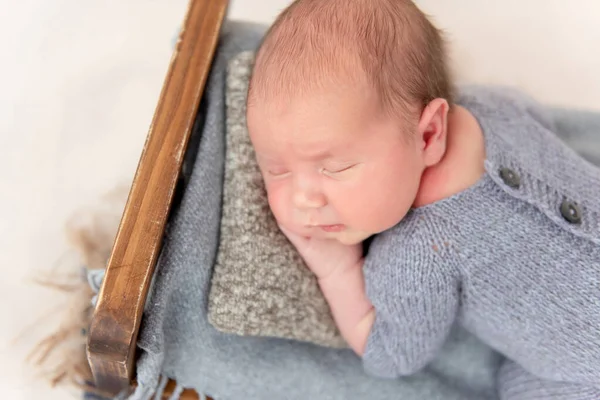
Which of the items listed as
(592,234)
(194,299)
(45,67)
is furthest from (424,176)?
(45,67)

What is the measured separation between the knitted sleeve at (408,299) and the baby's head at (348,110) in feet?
0.20

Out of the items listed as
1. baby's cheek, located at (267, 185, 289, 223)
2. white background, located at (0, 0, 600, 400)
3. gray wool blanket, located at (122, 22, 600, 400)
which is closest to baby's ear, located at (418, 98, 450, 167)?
baby's cheek, located at (267, 185, 289, 223)

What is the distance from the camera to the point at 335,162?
851mm

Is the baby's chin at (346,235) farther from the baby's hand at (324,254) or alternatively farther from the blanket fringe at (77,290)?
the blanket fringe at (77,290)

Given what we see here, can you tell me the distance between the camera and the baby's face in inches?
32.1

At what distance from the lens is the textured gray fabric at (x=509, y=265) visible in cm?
91

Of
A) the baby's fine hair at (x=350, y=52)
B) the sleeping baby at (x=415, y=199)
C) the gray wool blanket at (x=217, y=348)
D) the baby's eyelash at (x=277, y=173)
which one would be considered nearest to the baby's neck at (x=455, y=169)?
the sleeping baby at (x=415, y=199)

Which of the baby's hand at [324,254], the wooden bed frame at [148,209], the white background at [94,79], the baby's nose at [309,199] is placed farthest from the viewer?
the white background at [94,79]

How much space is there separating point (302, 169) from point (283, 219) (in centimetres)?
10

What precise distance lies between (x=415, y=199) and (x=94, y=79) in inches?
32.2

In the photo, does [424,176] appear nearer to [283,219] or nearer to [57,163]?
[283,219]

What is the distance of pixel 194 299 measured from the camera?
37.0 inches

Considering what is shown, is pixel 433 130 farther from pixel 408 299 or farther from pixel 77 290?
pixel 77 290

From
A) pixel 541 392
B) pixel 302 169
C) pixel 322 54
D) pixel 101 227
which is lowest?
pixel 541 392
